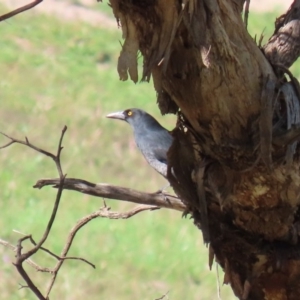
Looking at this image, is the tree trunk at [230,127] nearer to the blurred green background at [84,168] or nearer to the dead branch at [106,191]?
the dead branch at [106,191]

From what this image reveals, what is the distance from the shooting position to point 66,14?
13.0 metres

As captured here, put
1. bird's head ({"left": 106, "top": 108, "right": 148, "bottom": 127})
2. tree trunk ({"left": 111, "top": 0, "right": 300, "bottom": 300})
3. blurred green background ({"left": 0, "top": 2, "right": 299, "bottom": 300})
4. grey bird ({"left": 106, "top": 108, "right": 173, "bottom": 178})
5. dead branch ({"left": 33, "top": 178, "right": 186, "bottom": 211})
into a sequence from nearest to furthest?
tree trunk ({"left": 111, "top": 0, "right": 300, "bottom": 300})
dead branch ({"left": 33, "top": 178, "right": 186, "bottom": 211})
grey bird ({"left": 106, "top": 108, "right": 173, "bottom": 178})
bird's head ({"left": 106, "top": 108, "right": 148, "bottom": 127})
blurred green background ({"left": 0, "top": 2, "right": 299, "bottom": 300})

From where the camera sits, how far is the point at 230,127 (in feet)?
5.71

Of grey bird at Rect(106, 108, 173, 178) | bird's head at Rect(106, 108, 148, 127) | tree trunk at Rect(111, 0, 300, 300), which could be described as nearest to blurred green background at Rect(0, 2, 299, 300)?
grey bird at Rect(106, 108, 173, 178)

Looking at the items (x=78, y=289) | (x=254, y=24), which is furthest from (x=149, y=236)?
(x=254, y=24)

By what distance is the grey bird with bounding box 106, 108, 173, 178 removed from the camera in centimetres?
521

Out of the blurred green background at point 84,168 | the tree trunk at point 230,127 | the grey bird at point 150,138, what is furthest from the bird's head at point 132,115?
the tree trunk at point 230,127

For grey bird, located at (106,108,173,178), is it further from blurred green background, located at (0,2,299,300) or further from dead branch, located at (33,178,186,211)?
dead branch, located at (33,178,186,211)

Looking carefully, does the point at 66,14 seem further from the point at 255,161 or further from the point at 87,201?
the point at 255,161

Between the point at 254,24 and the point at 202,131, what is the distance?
1087 centimetres

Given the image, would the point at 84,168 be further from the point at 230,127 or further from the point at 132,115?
the point at 230,127

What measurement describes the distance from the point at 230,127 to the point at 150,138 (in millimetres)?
3856

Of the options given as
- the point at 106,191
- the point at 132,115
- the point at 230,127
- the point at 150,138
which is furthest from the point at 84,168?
the point at 230,127

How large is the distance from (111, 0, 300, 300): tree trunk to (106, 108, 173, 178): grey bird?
3024 millimetres
